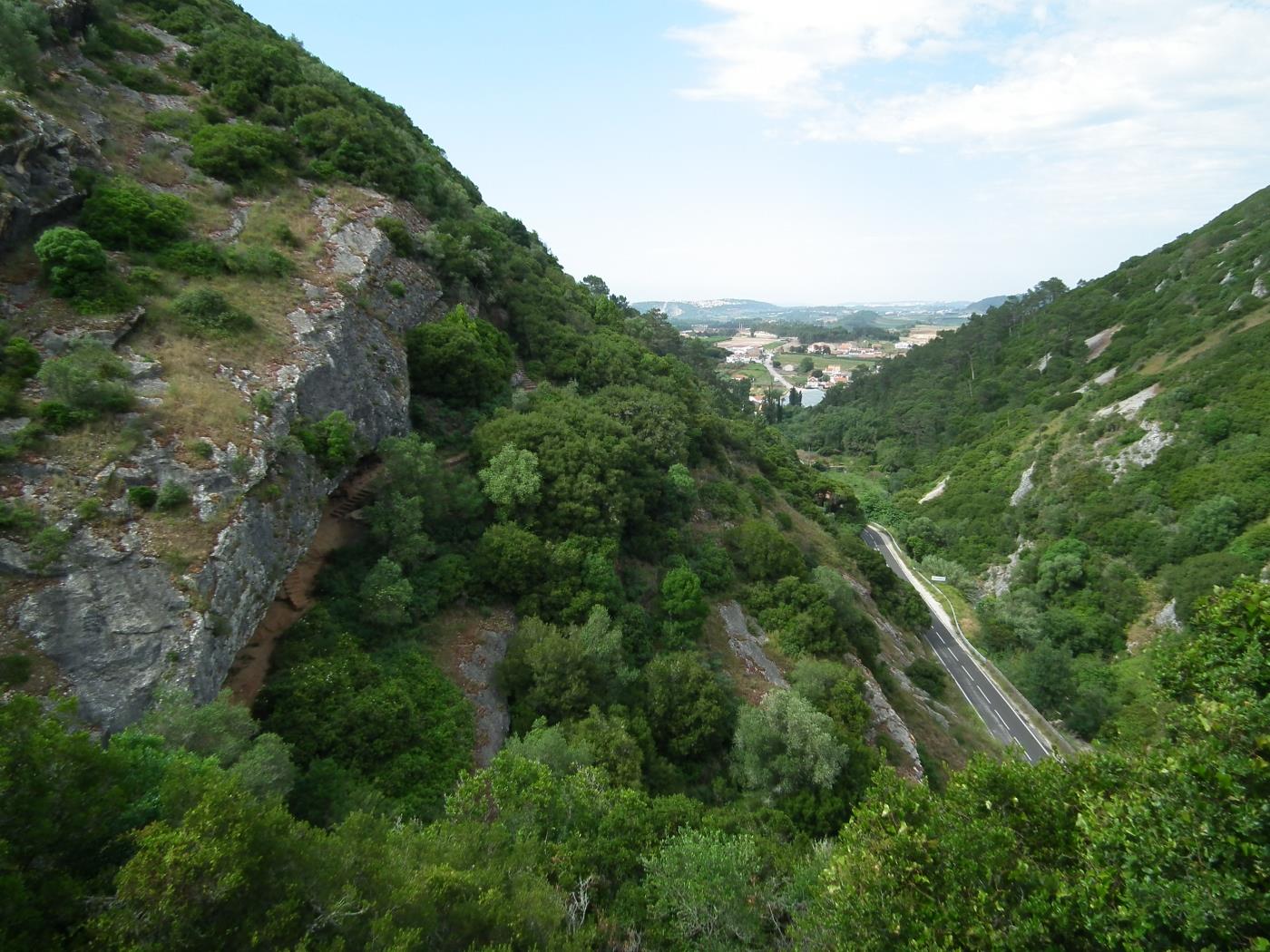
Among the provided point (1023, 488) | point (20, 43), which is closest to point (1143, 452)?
point (1023, 488)

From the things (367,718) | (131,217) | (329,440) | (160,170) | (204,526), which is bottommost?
(367,718)

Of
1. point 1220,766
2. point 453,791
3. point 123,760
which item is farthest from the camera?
point 453,791

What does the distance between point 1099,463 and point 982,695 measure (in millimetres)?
35932

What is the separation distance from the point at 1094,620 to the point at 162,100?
65.1m

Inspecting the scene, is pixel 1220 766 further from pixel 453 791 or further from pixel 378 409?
pixel 378 409

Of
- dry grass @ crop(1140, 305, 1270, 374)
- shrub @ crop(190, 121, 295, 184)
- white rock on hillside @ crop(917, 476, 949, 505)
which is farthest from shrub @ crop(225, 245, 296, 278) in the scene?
dry grass @ crop(1140, 305, 1270, 374)

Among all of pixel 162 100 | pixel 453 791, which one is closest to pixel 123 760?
pixel 453 791

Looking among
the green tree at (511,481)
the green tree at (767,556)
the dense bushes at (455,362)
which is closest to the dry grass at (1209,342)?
the green tree at (767,556)

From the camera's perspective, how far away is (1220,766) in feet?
23.8

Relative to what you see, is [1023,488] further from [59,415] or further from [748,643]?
[59,415]

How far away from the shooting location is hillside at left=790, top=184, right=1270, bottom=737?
151 ft

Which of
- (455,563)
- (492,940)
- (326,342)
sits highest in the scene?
(326,342)

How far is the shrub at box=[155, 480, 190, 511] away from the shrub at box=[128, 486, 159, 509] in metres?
0.08

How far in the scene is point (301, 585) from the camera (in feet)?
55.7
